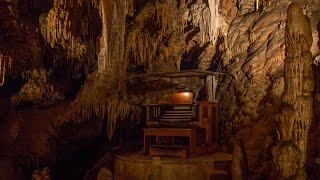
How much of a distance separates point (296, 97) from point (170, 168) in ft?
11.7

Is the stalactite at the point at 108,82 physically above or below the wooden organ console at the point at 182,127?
above

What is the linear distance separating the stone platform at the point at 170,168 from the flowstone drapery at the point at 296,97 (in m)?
2.28

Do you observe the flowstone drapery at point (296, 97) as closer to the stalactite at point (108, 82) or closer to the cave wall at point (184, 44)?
the cave wall at point (184, 44)

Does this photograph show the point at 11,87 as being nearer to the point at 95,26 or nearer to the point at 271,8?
the point at 95,26

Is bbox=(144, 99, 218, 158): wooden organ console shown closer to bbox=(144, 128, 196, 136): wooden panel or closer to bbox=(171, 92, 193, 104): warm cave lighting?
bbox=(144, 128, 196, 136): wooden panel

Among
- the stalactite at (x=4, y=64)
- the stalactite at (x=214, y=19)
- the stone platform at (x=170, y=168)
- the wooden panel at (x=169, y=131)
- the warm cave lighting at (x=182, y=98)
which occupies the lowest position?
the stone platform at (x=170, y=168)

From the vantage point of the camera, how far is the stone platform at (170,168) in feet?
31.4

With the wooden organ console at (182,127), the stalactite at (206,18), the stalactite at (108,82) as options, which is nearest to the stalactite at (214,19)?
the stalactite at (206,18)

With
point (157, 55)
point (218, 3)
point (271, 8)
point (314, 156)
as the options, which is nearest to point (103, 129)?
point (157, 55)

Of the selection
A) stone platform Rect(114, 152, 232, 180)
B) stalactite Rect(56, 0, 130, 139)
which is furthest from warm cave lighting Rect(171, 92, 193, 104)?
stalactite Rect(56, 0, 130, 139)

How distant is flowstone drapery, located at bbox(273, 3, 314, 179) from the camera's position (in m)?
7.66

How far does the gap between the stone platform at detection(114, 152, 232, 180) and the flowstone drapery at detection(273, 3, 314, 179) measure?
2279 millimetres

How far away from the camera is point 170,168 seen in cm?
959

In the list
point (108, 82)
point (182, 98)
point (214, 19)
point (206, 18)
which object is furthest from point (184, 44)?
point (182, 98)
